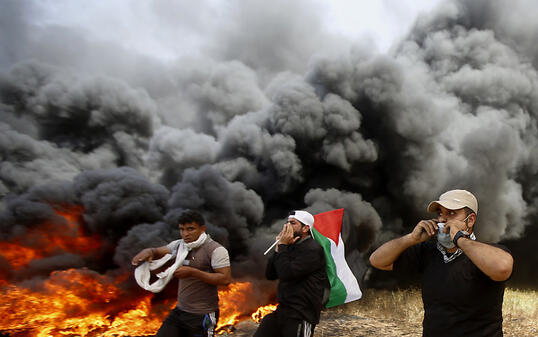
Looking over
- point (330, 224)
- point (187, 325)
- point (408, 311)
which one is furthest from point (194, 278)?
point (408, 311)

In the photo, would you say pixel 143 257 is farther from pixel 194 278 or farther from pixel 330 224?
pixel 330 224

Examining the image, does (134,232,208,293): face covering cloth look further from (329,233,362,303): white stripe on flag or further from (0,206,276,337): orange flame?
(0,206,276,337): orange flame

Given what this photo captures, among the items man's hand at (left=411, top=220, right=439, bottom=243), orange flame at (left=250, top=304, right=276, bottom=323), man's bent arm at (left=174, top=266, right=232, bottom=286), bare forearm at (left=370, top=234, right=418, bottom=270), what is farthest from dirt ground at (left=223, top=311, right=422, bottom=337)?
man's hand at (left=411, top=220, right=439, bottom=243)

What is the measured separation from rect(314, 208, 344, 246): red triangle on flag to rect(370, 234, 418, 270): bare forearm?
179 cm

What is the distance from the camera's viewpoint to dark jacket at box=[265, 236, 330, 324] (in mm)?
3607

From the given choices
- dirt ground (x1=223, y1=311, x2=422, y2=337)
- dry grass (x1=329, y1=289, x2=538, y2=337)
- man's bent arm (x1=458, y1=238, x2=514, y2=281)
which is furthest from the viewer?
dry grass (x1=329, y1=289, x2=538, y2=337)

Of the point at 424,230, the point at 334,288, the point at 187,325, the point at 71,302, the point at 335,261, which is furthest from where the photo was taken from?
the point at 71,302

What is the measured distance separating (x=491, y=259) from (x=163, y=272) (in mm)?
2830

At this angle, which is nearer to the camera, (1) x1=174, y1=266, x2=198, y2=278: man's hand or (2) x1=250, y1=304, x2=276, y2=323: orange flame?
(1) x1=174, y1=266, x2=198, y2=278: man's hand

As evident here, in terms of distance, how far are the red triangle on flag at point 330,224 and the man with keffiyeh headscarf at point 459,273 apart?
1954 mm

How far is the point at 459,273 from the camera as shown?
2.39m

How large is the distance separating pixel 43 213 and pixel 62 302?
7.95 ft

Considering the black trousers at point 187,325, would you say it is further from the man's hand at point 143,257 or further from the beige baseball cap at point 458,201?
the beige baseball cap at point 458,201

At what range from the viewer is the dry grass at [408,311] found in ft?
27.7
